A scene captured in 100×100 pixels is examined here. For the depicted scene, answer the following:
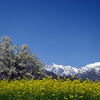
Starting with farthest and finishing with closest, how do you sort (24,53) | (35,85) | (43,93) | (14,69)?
1. (24,53)
2. (14,69)
3. (35,85)
4. (43,93)

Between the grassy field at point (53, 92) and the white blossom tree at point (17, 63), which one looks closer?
the grassy field at point (53, 92)

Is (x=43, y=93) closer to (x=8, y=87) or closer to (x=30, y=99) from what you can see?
(x=30, y=99)

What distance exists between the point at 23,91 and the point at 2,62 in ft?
105

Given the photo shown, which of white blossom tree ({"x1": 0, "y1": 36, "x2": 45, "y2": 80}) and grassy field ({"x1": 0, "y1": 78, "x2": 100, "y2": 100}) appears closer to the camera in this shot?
grassy field ({"x1": 0, "y1": 78, "x2": 100, "y2": 100})

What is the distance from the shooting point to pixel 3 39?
51.1 meters

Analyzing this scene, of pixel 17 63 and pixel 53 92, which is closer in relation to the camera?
pixel 53 92

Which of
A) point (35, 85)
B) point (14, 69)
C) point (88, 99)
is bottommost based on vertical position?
point (88, 99)

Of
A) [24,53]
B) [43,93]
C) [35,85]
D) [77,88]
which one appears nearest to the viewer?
[43,93]

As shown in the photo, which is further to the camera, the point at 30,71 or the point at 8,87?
the point at 30,71

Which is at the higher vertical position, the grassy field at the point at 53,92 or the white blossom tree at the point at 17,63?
the white blossom tree at the point at 17,63

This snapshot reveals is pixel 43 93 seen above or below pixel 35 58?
below

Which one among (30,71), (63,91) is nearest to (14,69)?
(30,71)

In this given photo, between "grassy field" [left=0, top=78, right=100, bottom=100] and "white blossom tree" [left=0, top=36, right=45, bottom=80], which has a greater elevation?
"white blossom tree" [left=0, top=36, right=45, bottom=80]

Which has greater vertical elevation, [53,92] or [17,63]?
[17,63]
